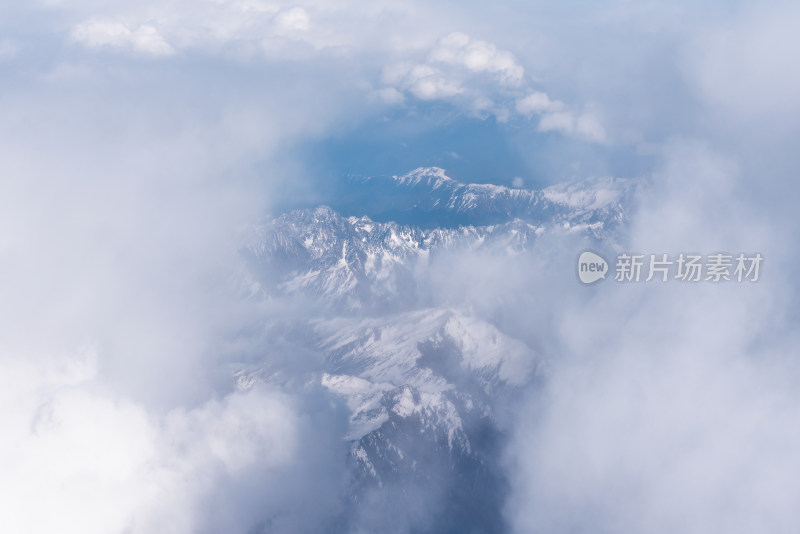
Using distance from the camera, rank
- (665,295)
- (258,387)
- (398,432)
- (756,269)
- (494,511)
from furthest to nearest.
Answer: (665,295)
(258,387)
(398,432)
(494,511)
(756,269)

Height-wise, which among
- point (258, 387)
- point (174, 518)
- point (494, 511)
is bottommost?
point (494, 511)

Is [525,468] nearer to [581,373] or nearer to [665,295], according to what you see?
[581,373]

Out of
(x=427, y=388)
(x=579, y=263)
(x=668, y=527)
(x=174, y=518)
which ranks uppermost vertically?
(x=427, y=388)

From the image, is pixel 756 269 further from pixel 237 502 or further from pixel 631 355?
pixel 237 502

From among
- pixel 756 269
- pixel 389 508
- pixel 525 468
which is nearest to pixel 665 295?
pixel 525 468

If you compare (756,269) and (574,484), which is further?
(574,484)

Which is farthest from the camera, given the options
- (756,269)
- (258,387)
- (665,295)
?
(665,295)

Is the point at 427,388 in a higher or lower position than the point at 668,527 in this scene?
higher

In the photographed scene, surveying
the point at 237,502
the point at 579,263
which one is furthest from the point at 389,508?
the point at 579,263

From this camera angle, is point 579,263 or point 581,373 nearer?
point 579,263

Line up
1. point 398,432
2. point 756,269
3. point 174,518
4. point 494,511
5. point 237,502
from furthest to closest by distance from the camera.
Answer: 1. point 398,432
2. point 494,511
3. point 237,502
4. point 174,518
5. point 756,269
